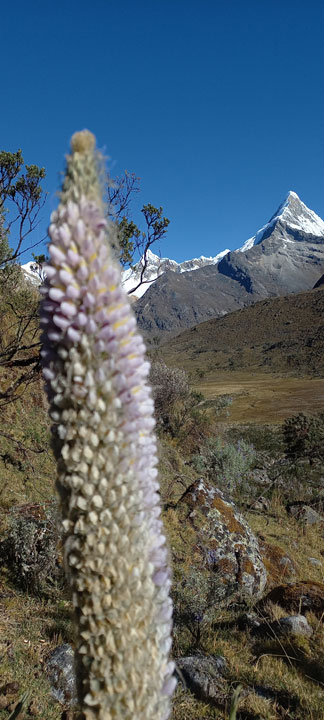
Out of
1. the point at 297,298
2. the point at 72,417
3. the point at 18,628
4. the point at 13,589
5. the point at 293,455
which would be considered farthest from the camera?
the point at 297,298

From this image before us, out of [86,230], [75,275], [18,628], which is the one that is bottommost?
[18,628]

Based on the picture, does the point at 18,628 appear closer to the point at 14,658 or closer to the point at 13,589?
the point at 14,658

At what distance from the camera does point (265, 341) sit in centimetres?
13200

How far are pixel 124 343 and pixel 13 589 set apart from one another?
611 cm

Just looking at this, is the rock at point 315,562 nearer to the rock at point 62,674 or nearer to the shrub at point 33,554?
the shrub at point 33,554

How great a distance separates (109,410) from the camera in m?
1.32

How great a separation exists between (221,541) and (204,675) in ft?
14.2

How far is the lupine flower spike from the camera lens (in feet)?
4.25

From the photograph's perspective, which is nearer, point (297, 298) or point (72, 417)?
point (72, 417)

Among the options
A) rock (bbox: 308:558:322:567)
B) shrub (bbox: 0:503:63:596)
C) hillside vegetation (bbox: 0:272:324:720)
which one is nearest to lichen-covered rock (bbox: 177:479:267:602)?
hillside vegetation (bbox: 0:272:324:720)

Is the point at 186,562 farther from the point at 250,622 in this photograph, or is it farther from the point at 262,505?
the point at 262,505

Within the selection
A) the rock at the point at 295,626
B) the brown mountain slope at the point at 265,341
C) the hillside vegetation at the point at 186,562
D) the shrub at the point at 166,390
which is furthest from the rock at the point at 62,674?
the brown mountain slope at the point at 265,341

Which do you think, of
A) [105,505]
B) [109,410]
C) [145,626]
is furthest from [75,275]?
[145,626]

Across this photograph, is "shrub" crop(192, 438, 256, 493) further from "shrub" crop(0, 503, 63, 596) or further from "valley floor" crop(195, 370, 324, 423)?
"valley floor" crop(195, 370, 324, 423)
